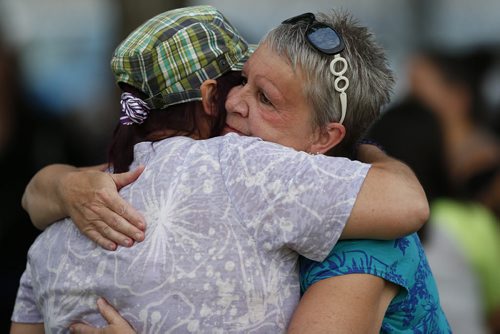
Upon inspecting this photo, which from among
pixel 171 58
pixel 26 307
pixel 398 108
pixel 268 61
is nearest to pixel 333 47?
pixel 268 61

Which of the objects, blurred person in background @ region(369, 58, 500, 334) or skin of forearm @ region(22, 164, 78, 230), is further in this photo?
blurred person in background @ region(369, 58, 500, 334)

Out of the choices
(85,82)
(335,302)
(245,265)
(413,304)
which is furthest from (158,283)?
(85,82)

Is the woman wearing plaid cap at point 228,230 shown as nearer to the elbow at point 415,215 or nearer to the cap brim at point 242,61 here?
the elbow at point 415,215

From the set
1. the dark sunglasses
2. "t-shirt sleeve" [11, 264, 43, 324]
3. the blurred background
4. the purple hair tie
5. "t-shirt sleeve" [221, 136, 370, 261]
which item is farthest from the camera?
the blurred background

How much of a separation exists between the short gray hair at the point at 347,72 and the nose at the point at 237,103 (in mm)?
161

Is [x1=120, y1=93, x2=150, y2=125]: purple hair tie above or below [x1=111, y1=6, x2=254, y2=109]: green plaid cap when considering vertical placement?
below

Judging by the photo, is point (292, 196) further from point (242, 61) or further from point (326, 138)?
point (242, 61)

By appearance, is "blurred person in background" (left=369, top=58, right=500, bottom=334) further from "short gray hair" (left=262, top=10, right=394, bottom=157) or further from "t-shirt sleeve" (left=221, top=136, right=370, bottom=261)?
"t-shirt sleeve" (left=221, top=136, right=370, bottom=261)

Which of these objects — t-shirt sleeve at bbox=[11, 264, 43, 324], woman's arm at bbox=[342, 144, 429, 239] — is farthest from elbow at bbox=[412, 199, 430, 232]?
t-shirt sleeve at bbox=[11, 264, 43, 324]

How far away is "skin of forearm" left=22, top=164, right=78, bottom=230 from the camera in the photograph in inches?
103

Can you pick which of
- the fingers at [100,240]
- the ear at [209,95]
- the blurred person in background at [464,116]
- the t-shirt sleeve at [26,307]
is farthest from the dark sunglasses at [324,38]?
the blurred person in background at [464,116]

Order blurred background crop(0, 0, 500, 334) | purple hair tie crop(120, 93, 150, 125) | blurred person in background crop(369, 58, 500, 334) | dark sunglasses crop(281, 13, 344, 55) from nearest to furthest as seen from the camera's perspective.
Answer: dark sunglasses crop(281, 13, 344, 55) → purple hair tie crop(120, 93, 150, 125) → blurred person in background crop(369, 58, 500, 334) → blurred background crop(0, 0, 500, 334)

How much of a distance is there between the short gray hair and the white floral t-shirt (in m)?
0.22

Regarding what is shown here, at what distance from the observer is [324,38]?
248 centimetres
